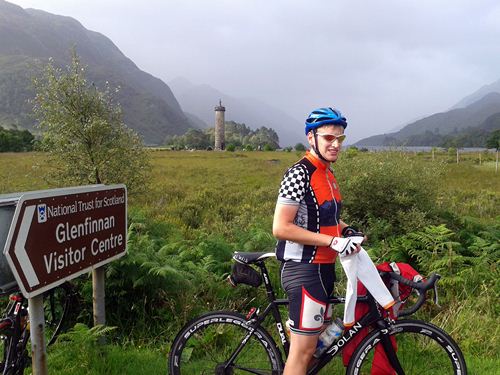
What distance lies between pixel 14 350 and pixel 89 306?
1.89 m

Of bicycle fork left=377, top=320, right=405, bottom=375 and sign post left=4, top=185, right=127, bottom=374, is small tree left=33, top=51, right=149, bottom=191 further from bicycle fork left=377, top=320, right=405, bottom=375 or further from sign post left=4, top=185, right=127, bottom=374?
bicycle fork left=377, top=320, right=405, bottom=375

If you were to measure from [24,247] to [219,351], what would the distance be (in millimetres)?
2124

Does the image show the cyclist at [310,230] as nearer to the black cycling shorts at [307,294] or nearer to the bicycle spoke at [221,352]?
the black cycling shorts at [307,294]

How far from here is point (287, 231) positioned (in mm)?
3104

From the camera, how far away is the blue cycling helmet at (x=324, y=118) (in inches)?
127

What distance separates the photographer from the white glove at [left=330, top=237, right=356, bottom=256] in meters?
3.04

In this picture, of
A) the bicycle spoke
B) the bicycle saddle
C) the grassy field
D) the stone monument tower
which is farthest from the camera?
the stone monument tower

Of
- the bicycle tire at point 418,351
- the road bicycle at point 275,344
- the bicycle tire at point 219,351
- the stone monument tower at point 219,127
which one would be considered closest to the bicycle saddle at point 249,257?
the road bicycle at point 275,344

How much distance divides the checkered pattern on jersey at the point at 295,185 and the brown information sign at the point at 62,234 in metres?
1.73

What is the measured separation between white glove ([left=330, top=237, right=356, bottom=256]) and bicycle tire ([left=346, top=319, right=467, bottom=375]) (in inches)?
35.6

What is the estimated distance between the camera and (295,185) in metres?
3.11

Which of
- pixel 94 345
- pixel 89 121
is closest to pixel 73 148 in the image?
pixel 89 121

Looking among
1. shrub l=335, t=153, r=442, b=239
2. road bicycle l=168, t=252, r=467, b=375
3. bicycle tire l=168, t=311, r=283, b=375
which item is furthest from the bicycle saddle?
shrub l=335, t=153, r=442, b=239

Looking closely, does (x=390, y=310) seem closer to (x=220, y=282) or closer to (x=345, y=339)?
(x=345, y=339)
